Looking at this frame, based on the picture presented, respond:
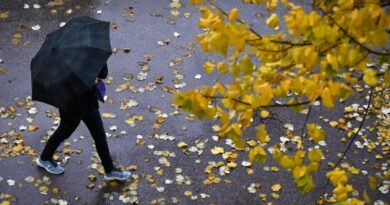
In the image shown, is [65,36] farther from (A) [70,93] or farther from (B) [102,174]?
(B) [102,174]

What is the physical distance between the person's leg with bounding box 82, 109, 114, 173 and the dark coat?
0.08 meters

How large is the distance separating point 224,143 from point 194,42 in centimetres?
210

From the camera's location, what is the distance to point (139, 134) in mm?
6582

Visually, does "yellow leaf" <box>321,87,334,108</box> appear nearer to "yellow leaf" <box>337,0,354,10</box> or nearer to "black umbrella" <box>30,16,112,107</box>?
"yellow leaf" <box>337,0,354,10</box>

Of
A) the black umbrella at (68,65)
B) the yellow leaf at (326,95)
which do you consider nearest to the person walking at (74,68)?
the black umbrella at (68,65)

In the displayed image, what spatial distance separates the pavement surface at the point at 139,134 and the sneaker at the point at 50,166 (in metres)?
0.07

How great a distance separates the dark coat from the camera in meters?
5.18

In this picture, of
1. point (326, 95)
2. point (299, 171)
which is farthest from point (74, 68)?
point (326, 95)

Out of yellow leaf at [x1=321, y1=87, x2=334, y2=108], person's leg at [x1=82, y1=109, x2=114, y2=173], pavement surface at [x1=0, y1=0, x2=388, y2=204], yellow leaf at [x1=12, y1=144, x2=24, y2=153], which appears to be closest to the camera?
yellow leaf at [x1=321, y1=87, x2=334, y2=108]

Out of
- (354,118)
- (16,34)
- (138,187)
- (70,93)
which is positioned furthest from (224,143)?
(16,34)

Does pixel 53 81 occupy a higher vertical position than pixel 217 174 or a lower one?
higher

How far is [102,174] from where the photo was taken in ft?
19.9

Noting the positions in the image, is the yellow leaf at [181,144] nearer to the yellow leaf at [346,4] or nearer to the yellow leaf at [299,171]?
the yellow leaf at [299,171]

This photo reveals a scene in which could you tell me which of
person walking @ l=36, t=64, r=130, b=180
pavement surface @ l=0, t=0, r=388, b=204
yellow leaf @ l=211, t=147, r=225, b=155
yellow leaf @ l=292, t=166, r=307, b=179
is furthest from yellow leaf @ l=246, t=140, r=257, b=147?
yellow leaf @ l=292, t=166, r=307, b=179
